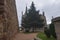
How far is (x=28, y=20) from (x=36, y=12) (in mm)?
3086

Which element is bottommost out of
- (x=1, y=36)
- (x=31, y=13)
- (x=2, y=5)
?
(x=1, y=36)

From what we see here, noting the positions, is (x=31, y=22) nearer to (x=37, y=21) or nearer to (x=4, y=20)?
(x=37, y=21)

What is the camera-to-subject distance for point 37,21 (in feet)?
103

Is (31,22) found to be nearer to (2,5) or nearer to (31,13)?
(31,13)

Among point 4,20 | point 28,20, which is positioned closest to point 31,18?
point 28,20

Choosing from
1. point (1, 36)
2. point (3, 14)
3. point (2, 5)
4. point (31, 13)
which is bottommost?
point (1, 36)

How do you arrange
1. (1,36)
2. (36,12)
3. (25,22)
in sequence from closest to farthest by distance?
(1,36), (25,22), (36,12)

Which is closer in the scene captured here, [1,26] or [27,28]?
[1,26]

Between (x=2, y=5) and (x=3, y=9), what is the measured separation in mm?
97

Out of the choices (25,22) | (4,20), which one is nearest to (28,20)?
(25,22)

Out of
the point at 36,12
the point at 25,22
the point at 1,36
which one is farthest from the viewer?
the point at 36,12

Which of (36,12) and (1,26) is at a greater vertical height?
(36,12)

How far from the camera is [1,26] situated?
3289 millimetres

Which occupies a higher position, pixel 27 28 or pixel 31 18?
pixel 31 18
